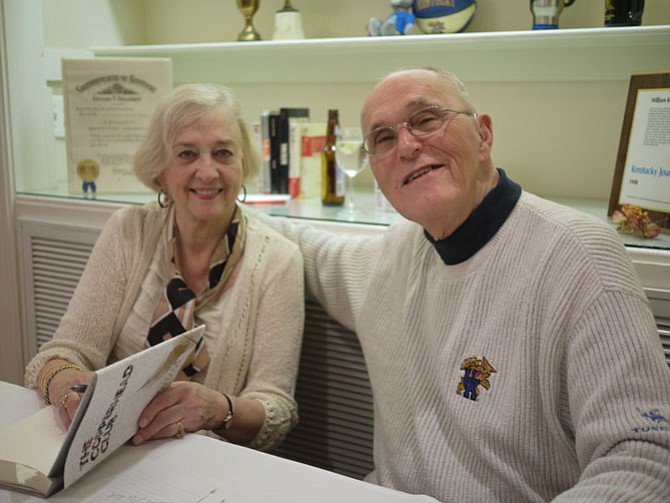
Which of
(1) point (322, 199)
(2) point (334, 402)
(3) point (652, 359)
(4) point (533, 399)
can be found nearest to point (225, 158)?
(1) point (322, 199)

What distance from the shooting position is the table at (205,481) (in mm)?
1001

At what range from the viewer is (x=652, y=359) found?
1.04 m

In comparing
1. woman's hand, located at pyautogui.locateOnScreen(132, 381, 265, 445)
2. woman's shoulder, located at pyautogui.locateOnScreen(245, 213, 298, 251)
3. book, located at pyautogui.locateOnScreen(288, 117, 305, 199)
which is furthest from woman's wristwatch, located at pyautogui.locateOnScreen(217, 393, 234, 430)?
book, located at pyautogui.locateOnScreen(288, 117, 305, 199)

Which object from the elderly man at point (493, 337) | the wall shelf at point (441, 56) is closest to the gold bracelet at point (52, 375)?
the elderly man at point (493, 337)

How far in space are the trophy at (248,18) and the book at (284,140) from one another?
35 centimetres

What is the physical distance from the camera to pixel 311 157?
2332mm

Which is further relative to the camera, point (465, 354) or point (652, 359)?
point (465, 354)

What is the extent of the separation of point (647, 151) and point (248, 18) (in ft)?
5.00

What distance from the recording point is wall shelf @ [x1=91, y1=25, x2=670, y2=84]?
1932 millimetres

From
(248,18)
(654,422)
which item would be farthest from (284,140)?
(654,422)

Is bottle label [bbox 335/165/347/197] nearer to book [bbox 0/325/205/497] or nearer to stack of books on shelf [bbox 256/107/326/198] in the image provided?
stack of books on shelf [bbox 256/107/326/198]

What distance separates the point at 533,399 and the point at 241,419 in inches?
25.2

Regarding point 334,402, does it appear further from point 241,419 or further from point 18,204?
point 18,204

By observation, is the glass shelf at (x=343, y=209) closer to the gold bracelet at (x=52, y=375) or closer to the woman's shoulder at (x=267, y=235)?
the woman's shoulder at (x=267, y=235)
